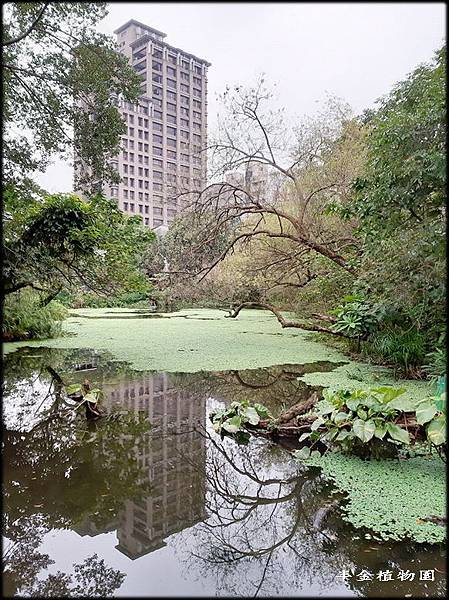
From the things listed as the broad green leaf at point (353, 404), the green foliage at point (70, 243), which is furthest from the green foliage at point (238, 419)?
the green foliage at point (70, 243)

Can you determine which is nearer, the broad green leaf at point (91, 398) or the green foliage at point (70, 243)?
the broad green leaf at point (91, 398)

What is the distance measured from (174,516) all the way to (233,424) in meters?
1.19

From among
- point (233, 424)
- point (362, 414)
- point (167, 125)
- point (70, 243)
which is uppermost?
point (167, 125)

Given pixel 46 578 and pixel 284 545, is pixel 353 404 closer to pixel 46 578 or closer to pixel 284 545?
pixel 284 545

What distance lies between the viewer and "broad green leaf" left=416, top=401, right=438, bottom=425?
2.45m

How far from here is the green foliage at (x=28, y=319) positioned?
7.79m

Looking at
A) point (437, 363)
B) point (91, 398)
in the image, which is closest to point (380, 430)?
point (437, 363)

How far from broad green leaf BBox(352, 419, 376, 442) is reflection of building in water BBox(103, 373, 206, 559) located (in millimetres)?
997

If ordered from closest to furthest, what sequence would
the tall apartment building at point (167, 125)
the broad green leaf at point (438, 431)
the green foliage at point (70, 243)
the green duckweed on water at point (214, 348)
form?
the broad green leaf at point (438, 431) → the green foliage at point (70, 243) → the green duckweed on water at point (214, 348) → the tall apartment building at point (167, 125)

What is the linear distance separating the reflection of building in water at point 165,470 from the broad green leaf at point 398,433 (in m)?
1.18

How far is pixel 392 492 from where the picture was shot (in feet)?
8.14

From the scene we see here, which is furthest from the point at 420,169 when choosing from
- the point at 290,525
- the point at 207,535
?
the point at 207,535

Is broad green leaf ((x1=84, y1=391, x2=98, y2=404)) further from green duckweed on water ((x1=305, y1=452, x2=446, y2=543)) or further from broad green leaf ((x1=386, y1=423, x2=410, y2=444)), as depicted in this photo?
broad green leaf ((x1=386, y1=423, x2=410, y2=444))

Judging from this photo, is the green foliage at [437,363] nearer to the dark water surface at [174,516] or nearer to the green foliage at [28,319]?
the dark water surface at [174,516]
